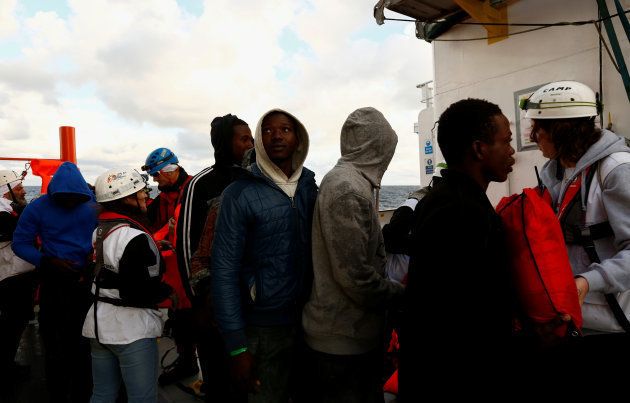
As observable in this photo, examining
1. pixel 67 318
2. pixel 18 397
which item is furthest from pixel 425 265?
pixel 18 397

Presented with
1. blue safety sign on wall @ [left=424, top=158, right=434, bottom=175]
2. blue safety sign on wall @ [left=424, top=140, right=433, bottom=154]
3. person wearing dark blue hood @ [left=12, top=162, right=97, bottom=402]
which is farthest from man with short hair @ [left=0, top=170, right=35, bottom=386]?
blue safety sign on wall @ [left=424, top=140, right=433, bottom=154]

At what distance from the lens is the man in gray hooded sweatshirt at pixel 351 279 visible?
1.83 meters

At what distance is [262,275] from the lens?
1987 mm

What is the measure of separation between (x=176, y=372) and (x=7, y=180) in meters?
3.47

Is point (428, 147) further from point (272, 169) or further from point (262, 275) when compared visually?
point (262, 275)

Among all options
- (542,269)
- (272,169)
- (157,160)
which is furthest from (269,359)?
(157,160)

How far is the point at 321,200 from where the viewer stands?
1.93m

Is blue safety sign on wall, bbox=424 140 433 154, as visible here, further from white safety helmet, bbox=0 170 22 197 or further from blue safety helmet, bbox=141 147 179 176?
white safety helmet, bbox=0 170 22 197

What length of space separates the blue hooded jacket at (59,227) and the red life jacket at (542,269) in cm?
336

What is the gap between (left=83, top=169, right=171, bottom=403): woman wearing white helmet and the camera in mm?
2426

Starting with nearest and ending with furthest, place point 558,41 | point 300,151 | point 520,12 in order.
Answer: point 300,151
point 558,41
point 520,12

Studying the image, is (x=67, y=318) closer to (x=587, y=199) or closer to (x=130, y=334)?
(x=130, y=334)

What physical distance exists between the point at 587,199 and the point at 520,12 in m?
4.77

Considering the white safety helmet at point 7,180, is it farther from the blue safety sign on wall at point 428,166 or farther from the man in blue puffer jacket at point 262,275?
the blue safety sign on wall at point 428,166
